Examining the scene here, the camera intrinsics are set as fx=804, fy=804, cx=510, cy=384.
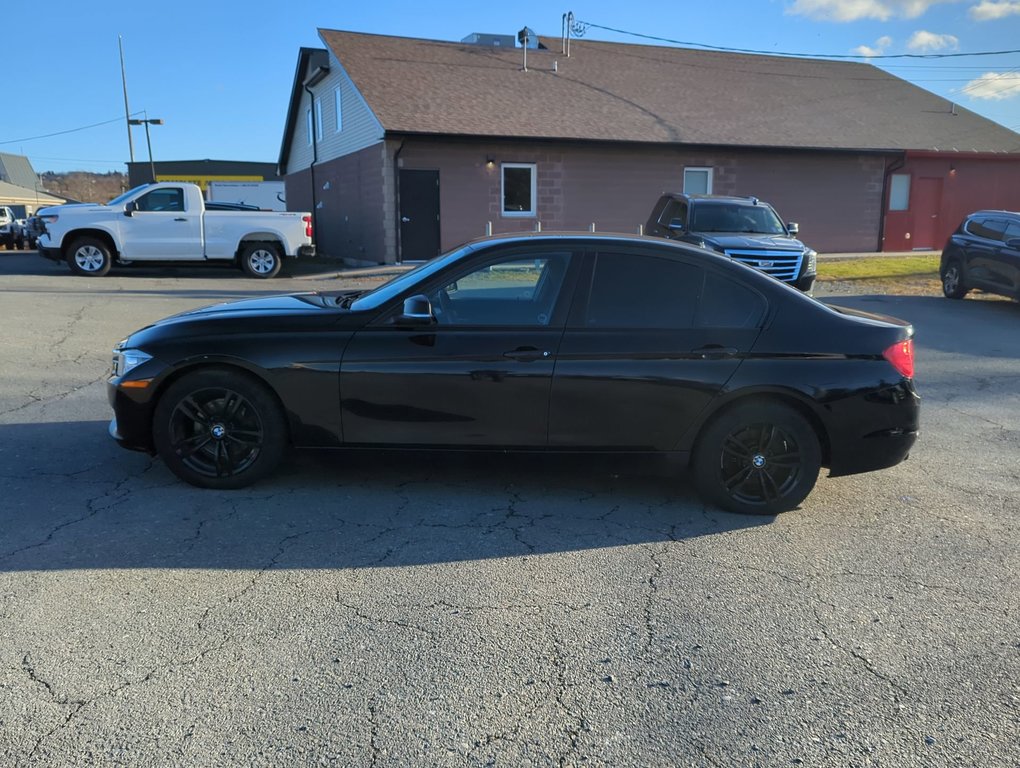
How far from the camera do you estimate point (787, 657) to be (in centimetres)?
320

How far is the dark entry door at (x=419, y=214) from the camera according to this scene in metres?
20.5

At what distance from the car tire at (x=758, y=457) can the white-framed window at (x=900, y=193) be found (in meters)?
23.8

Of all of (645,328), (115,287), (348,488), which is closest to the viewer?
(645,328)

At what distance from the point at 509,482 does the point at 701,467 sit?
1219mm

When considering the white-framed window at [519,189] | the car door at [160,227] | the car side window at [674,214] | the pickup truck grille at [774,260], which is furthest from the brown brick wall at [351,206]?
the pickup truck grille at [774,260]

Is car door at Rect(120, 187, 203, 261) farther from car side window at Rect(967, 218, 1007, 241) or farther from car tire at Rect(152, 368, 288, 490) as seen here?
car side window at Rect(967, 218, 1007, 241)

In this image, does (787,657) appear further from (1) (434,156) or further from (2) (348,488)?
(1) (434,156)

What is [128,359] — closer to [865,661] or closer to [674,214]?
[865,661]

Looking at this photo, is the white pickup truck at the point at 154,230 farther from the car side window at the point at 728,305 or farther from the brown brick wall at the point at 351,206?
the car side window at the point at 728,305

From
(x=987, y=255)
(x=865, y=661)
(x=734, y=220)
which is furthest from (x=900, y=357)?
(x=987, y=255)

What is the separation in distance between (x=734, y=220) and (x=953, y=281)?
4734mm

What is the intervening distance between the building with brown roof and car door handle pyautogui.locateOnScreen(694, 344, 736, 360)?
641 inches

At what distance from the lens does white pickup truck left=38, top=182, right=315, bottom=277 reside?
54.6 ft

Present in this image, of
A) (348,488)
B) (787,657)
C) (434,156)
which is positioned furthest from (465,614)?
(434,156)
